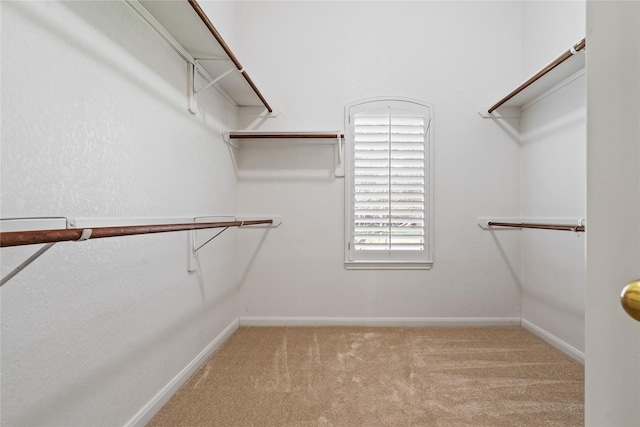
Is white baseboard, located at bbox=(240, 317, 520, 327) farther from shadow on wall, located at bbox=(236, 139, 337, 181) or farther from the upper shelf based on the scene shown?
the upper shelf

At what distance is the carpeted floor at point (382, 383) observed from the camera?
56.4 inches

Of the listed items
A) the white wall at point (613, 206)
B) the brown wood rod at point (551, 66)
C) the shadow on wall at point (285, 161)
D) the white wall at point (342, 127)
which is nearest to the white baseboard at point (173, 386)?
the white wall at point (342, 127)

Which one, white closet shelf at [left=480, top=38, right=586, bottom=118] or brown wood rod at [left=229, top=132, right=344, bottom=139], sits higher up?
white closet shelf at [left=480, top=38, right=586, bottom=118]

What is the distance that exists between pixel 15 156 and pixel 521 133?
3.20 metres

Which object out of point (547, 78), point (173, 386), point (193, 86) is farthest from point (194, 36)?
point (547, 78)

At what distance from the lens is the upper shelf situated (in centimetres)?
135

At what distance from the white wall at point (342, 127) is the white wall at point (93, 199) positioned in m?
0.99

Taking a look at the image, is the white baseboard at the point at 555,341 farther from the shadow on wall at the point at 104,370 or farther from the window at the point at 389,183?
the shadow on wall at the point at 104,370

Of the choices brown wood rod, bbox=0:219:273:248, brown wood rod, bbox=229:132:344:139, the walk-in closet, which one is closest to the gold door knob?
the walk-in closet

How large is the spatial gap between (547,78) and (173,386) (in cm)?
298

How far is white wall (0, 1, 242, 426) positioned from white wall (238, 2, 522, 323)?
0.99m

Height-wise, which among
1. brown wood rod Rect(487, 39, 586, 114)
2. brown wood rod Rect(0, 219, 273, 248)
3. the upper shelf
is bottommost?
brown wood rod Rect(0, 219, 273, 248)

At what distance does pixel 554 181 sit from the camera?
2188mm

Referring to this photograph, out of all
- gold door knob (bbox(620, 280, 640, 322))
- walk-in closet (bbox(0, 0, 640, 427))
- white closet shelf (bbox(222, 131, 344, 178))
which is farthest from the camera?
white closet shelf (bbox(222, 131, 344, 178))
